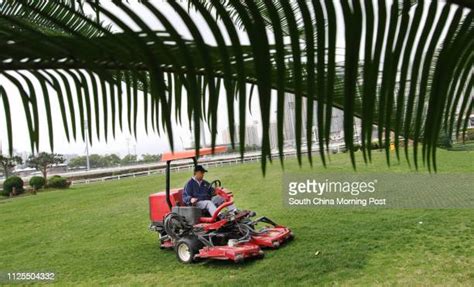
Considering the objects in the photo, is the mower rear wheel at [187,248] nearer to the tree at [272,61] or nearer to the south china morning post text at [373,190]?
the south china morning post text at [373,190]

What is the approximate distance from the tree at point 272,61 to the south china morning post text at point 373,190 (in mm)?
5201

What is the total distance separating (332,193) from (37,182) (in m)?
7.95

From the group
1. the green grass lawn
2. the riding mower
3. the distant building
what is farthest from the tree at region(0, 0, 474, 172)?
the riding mower

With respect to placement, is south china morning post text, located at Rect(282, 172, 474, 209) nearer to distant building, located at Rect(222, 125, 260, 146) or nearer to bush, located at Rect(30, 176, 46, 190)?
distant building, located at Rect(222, 125, 260, 146)

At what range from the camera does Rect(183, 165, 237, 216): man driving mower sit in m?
4.12

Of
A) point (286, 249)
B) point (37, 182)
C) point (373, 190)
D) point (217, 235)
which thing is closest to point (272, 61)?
point (217, 235)

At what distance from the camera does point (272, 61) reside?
0.38m

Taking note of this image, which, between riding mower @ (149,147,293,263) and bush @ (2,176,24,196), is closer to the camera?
riding mower @ (149,147,293,263)

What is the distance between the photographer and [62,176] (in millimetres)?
12273

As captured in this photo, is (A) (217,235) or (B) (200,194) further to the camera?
(B) (200,194)

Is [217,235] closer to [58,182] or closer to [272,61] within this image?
[272,61]

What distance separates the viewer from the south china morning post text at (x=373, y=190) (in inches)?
217

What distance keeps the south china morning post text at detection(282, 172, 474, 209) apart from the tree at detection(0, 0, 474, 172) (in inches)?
205

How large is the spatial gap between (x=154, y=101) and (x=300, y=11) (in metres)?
0.17
